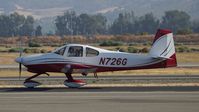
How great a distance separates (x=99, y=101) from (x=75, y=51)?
763cm

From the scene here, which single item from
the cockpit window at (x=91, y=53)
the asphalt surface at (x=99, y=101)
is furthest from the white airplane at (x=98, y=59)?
the asphalt surface at (x=99, y=101)

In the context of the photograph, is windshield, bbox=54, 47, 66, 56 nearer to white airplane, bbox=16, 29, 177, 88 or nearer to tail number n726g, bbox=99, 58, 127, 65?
white airplane, bbox=16, 29, 177, 88

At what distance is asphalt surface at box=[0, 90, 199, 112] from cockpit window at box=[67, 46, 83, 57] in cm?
378

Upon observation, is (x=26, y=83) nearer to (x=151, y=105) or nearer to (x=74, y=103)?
(x=74, y=103)

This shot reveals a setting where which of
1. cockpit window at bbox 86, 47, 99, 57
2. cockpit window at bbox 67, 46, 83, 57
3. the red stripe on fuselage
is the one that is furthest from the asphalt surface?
cockpit window at bbox 86, 47, 99, 57

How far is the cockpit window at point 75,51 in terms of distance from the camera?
28078 mm

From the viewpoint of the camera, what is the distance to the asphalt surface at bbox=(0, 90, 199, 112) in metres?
18.5

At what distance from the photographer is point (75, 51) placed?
28.1 metres

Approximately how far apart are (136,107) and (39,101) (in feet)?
13.0

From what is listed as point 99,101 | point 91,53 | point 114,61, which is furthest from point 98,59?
point 99,101

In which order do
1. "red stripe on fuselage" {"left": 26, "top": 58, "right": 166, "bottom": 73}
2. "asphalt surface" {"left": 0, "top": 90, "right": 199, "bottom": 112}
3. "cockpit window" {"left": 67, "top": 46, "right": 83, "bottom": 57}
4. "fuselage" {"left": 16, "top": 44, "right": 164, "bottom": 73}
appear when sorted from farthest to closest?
1. "cockpit window" {"left": 67, "top": 46, "right": 83, "bottom": 57}
2. "fuselage" {"left": 16, "top": 44, "right": 164, "bottom": 73}
3. "red stripe on fuselage" {"left": 26, "top": 58, "right": 166, "bottom": 73}
4. "asphalt surface" {"left": 0, "top": 90, "right": 199, "bottom": 112}

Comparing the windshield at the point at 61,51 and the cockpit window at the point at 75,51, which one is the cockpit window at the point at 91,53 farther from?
the windshield at the point at 61,51

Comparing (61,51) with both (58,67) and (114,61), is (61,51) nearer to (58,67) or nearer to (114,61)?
(58,67)

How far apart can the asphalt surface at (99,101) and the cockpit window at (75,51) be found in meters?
3.78
